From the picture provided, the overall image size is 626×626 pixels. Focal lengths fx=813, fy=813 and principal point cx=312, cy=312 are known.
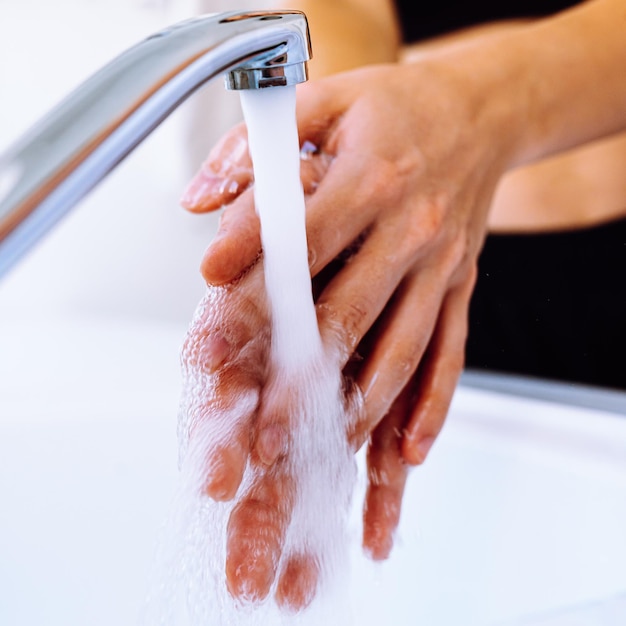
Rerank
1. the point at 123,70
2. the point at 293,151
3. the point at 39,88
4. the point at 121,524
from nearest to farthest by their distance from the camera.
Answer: the point at 123,70, the point at 293,151, the point at 121,524, the point at 39,88

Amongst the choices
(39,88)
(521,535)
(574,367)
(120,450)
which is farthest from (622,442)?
(39,88)

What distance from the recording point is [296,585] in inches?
13.4

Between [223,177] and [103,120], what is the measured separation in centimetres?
22

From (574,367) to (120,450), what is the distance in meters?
0.37

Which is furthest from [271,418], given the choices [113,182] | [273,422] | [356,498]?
[113,182]

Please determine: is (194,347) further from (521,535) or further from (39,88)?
(39,88)

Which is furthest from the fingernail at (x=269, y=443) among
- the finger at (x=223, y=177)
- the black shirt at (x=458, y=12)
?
the black shirt at (x=458, y=12)

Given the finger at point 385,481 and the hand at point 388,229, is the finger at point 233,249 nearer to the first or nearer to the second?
the hand at point 388,229

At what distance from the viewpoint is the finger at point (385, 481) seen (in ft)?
1.36

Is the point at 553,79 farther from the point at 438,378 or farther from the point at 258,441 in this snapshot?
the point at 258,441

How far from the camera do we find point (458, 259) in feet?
1.34

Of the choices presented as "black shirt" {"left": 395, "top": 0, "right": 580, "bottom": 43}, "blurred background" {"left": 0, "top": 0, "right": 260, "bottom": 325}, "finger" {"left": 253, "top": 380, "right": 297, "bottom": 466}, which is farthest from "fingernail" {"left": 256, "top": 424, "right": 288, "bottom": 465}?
"blurred background" {"left": 0, "top": 0, "right": 260, "bottom": 325}

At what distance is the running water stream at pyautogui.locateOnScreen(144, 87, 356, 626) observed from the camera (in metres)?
0.28

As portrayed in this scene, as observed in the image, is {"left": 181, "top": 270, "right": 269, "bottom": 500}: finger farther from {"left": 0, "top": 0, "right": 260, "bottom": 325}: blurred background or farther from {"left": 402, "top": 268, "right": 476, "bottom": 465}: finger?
{"left": 0, "top": 0, "right": 260, "bottom": 325}: blurred background
